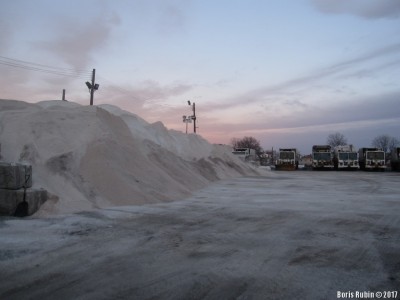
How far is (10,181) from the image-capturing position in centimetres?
1052

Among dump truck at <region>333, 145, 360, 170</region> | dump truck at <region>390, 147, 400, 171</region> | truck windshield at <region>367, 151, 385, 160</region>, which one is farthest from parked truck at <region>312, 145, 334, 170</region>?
dump truck at <region>390, 147, 400, 171</region>

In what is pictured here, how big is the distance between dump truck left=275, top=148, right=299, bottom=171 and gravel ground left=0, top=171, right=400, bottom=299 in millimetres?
41461

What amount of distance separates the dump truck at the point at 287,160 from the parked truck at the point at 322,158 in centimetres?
255

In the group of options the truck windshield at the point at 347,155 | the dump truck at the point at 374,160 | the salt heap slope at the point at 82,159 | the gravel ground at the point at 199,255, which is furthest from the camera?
the truck windshield at the point at 347,155

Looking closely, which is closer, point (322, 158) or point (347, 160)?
point (347, 160)

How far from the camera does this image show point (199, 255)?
7.02 meters

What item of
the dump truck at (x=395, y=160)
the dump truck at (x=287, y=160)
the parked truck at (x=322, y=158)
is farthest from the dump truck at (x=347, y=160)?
the dump truck at (x=287, y=160)

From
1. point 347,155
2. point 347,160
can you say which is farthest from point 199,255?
point 347,155

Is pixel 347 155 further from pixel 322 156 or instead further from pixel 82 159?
pixel 82 159

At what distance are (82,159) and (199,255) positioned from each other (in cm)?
918

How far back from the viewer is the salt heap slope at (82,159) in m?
13.1

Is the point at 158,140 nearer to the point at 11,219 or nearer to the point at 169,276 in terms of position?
the point at 11,219

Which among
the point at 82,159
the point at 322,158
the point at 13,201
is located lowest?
the point at 13,201

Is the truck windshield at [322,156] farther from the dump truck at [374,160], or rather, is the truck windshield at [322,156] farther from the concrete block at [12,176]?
the concrete block at [12,176]
